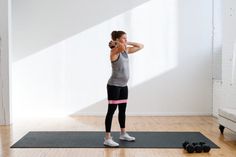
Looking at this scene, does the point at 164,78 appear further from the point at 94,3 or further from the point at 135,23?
the point at 94,3

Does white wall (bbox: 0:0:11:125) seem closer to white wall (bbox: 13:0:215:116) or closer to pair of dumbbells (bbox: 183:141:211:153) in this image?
white wall (bbox: 13:0:215:116)

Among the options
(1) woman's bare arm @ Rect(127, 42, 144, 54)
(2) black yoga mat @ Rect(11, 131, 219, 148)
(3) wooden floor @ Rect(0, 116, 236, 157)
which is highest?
(1) woman's bare arm @ Rect(127, 42, 144, 54)

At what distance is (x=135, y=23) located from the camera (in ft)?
23.1

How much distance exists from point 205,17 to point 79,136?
3402 millimetres

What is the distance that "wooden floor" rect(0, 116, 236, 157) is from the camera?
396cm

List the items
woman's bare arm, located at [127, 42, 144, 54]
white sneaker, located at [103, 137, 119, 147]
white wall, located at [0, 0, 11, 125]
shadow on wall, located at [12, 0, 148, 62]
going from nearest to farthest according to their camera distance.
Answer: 1. white sneaker, located at [103, 137, 119, 147]
2. woman's bare arm, located at [127, 42, 144, 54]
3. white wall, located at [0, 0, 11, 125]
4. shadow on wall, located at [12, 0, 148, 62]

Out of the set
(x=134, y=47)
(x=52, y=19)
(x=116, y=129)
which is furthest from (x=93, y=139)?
(x=52, y=19)

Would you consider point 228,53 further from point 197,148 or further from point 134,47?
point 197,148

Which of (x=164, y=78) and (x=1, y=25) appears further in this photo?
(x=164, y=78)

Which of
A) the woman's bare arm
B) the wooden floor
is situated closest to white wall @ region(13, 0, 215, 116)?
the wooden floor

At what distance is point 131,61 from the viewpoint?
7070 mm

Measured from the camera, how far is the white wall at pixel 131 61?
7004 millimetres

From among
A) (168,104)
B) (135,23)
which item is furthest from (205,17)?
(168,104)

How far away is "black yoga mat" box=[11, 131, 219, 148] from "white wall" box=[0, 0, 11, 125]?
90 cm
